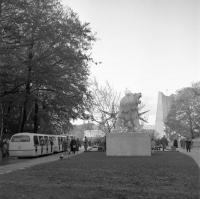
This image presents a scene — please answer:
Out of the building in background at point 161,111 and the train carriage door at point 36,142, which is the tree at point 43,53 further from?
the building in background at point 161,111

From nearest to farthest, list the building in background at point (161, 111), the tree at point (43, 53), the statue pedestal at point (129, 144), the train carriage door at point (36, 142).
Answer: the tree at point (43, 53) → the statue pedestal at point (129, 144) → the train carriage door at point (36, 142) → the building in background at point (161, 111)

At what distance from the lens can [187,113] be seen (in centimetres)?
8488

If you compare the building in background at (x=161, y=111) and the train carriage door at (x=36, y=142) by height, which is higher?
the building in background at (x=161, y=111)

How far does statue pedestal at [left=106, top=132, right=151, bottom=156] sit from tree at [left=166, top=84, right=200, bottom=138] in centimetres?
5065

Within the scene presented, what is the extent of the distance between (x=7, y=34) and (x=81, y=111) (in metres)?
15.3

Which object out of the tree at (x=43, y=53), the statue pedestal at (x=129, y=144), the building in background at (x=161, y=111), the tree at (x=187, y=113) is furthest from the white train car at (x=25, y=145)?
the building in background at (x=161, y=111)

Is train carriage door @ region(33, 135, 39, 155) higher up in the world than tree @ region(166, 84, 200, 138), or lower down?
lower down

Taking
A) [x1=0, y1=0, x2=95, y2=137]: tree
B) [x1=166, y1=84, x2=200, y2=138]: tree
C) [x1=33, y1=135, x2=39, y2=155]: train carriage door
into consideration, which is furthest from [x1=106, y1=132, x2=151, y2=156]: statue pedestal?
[x1=166, y1=84, x2=200, y2=138]: tree

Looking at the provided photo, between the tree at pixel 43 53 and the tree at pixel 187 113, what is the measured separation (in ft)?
144

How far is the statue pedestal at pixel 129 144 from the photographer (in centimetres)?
3219

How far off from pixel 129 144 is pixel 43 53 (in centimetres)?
1009

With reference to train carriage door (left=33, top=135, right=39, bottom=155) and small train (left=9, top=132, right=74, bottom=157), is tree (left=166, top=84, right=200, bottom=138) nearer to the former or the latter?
train carriage door (left=33, top=135, right=39, bottom=155)

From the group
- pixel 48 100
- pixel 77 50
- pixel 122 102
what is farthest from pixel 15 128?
pixel 122 102

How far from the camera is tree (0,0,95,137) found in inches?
1209
